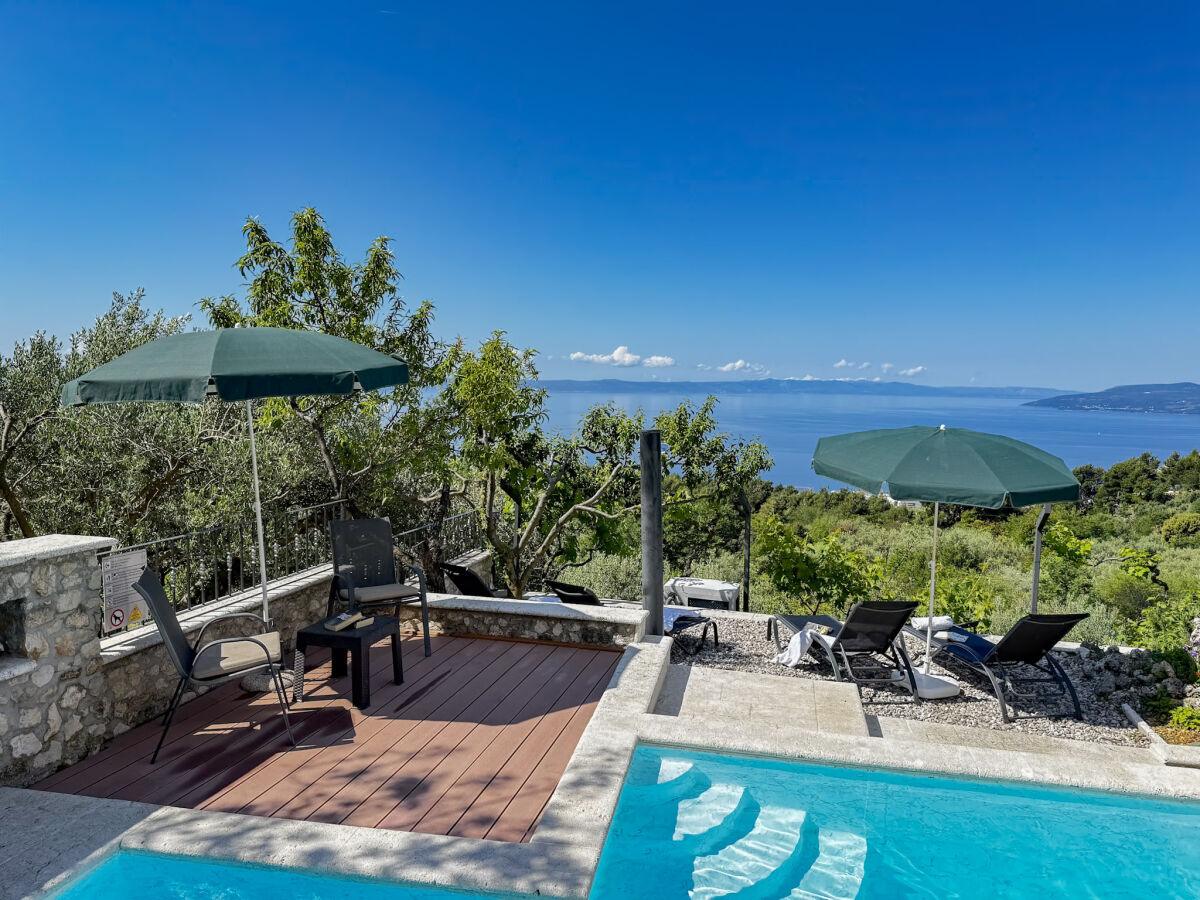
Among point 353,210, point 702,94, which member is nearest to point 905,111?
point 702,94

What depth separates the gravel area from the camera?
533cm

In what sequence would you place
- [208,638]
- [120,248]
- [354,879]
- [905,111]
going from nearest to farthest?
[354,879] → [208,638] → [120,248] → [905,111]

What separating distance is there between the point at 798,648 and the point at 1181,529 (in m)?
17.6

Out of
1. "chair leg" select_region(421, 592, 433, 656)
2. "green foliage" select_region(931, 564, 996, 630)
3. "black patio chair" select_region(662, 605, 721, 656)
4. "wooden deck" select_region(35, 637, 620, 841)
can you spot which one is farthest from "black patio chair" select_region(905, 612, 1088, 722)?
"chair leg" select_region(421, 592, 433, 656)

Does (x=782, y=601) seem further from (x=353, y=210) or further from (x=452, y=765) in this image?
(x=353, y=210)

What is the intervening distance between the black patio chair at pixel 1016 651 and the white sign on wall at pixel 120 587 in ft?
20.1

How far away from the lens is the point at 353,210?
16812 mm

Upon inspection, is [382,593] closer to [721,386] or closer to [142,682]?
[142,682]

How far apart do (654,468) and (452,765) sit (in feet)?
11.4

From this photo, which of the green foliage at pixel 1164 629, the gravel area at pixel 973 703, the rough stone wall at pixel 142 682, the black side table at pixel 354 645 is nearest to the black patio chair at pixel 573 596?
the gravel area at pixel 973 703

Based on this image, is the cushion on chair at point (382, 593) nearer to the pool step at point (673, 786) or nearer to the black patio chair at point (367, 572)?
the black patio chair at point (367, 572)

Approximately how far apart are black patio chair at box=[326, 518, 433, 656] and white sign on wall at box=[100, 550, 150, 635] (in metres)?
1.34

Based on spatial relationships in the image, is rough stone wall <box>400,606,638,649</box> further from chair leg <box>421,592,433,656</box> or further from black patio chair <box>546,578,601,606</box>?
black patio chair <box>546,578,601,606</box>

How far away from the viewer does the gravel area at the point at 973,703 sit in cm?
533
